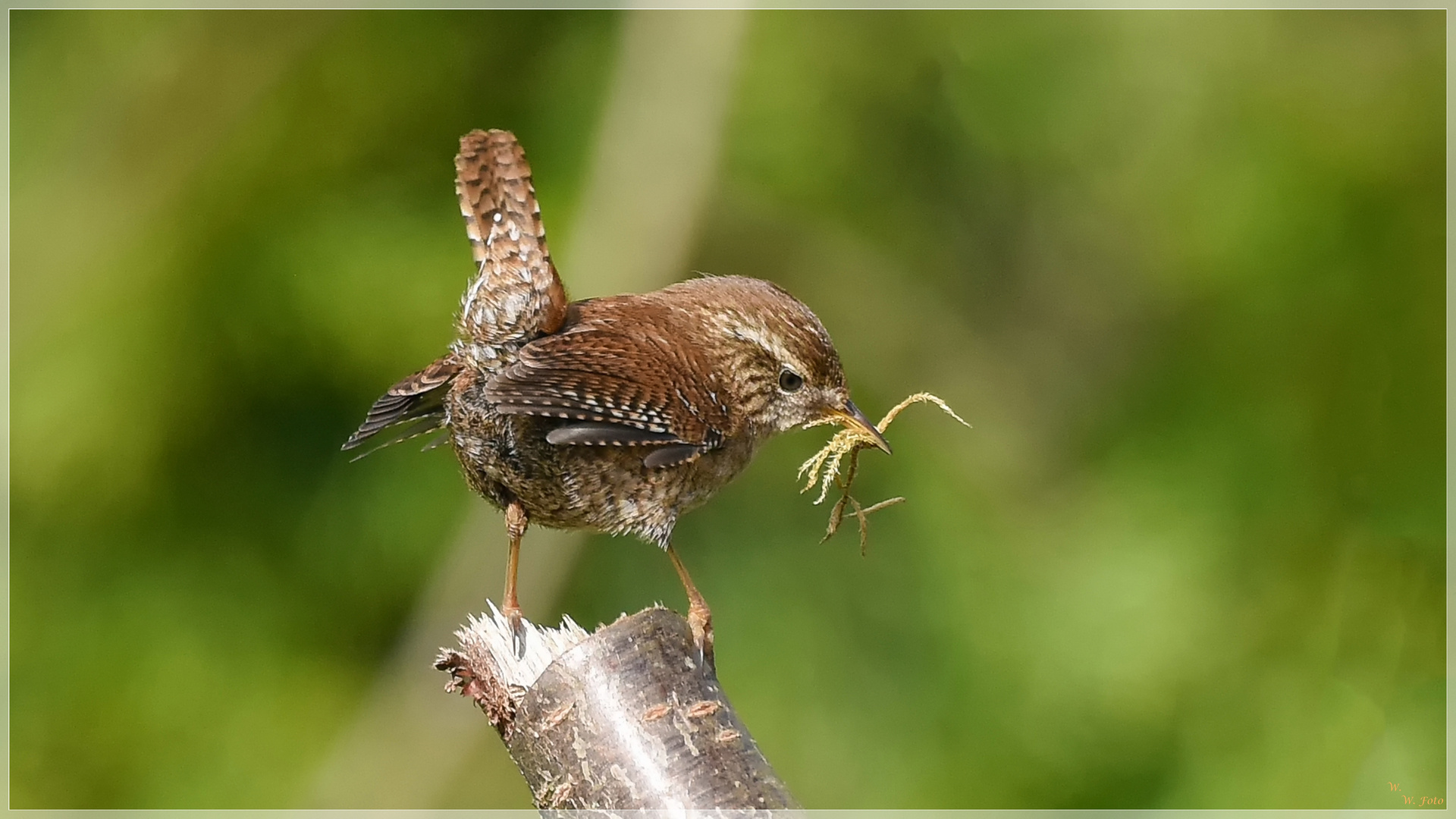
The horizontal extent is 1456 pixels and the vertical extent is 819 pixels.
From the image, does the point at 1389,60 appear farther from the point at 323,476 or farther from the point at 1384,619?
the point at 323,476

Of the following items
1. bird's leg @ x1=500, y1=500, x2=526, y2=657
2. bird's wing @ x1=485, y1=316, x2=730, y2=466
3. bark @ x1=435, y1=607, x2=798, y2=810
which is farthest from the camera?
bird's leg @ x1=500, y1=500, x2=526, y2=657

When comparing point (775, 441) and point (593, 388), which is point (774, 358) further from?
point (775, 441)

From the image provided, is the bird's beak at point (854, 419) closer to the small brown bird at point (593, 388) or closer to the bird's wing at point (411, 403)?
the small brown bird at point (593, 388)

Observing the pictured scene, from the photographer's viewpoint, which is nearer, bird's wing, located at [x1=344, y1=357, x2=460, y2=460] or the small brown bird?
the small brown bird


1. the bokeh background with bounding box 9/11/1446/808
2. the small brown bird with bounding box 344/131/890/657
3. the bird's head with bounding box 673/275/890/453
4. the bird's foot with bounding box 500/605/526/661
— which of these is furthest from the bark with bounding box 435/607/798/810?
the bokeh background with bounding box 9/11/1446/808

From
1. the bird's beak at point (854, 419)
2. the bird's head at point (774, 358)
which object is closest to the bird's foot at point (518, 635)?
the bird's head at point (774, 358)

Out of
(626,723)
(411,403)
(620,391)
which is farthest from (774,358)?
(626,723)

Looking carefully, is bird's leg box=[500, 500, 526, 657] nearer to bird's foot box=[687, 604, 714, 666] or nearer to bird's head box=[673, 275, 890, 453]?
bird's foot box=[687, 604, 714, 666]
